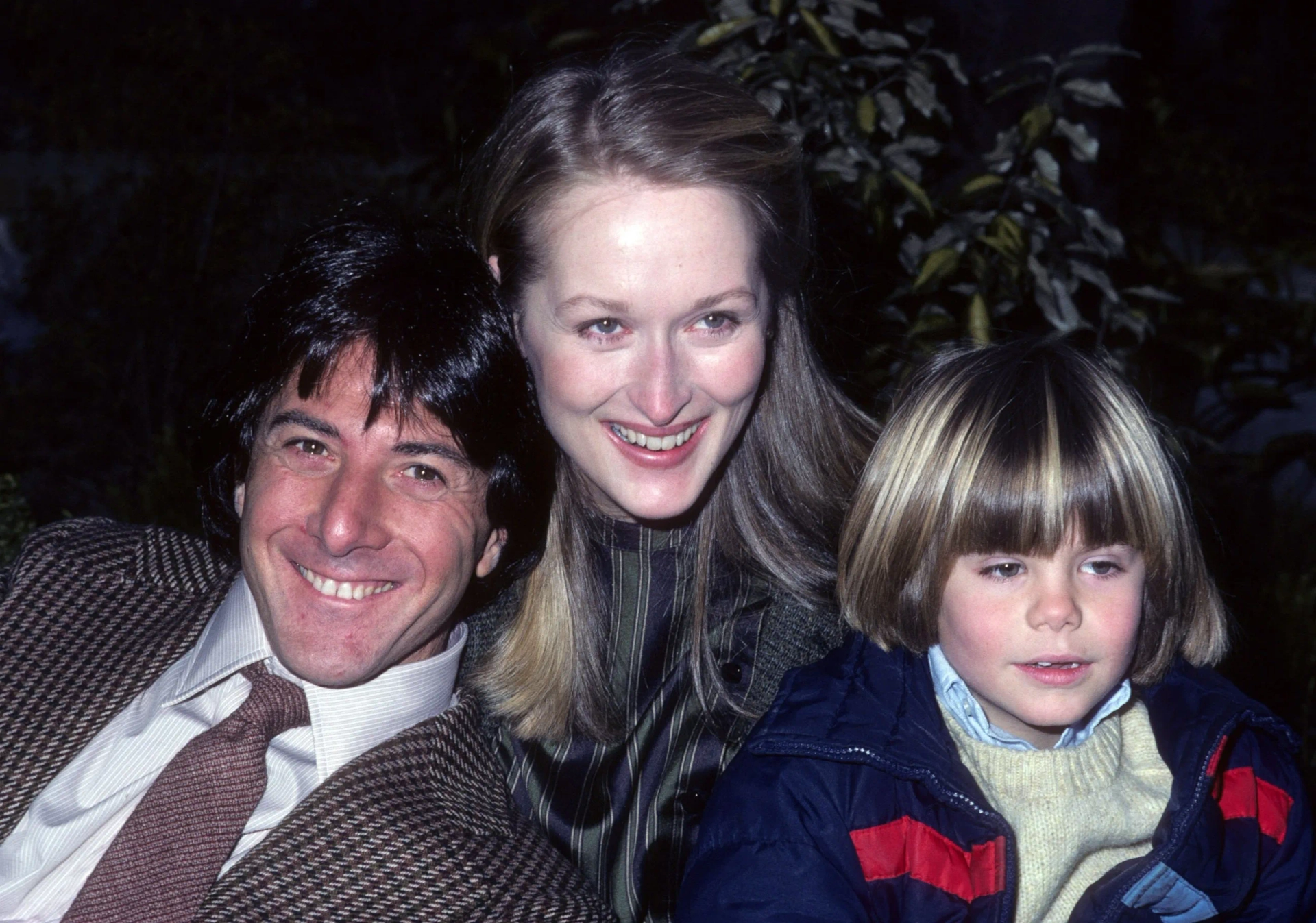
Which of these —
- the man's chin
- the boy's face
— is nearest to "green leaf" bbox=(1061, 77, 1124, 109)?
the boy's face

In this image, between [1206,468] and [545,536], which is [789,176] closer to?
[545,536]

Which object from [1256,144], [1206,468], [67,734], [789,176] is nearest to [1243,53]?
[1256,144]

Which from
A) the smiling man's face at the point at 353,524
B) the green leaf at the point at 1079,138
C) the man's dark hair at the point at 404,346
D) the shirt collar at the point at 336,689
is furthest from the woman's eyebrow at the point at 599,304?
the green leaf at the point at 1079,138

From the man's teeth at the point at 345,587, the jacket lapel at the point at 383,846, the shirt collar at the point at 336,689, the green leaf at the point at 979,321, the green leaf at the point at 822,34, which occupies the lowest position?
the jacket lapel at the point at 383,846

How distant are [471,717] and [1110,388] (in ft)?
4.19

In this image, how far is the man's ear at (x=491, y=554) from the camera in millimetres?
2547

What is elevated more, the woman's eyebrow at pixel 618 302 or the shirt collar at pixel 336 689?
the woman's eyebrow at pixel 618 302

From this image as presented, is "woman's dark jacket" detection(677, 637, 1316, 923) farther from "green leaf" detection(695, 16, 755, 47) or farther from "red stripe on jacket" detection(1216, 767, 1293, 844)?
"green leaf" detection(695, 16, 755, 47)

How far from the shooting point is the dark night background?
4.05 meters

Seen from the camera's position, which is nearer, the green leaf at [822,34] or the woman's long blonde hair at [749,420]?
the woman's long blonde hair at [749,420]

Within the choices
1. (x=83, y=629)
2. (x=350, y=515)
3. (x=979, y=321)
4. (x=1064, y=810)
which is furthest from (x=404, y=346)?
(x=979, y=321)

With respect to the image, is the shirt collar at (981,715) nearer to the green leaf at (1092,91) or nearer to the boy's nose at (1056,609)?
the boy's nose at (1056,609)

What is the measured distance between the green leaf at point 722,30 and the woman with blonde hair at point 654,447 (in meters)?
0.81

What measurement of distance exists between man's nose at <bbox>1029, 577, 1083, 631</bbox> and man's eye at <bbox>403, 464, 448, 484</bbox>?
1.01 metres
